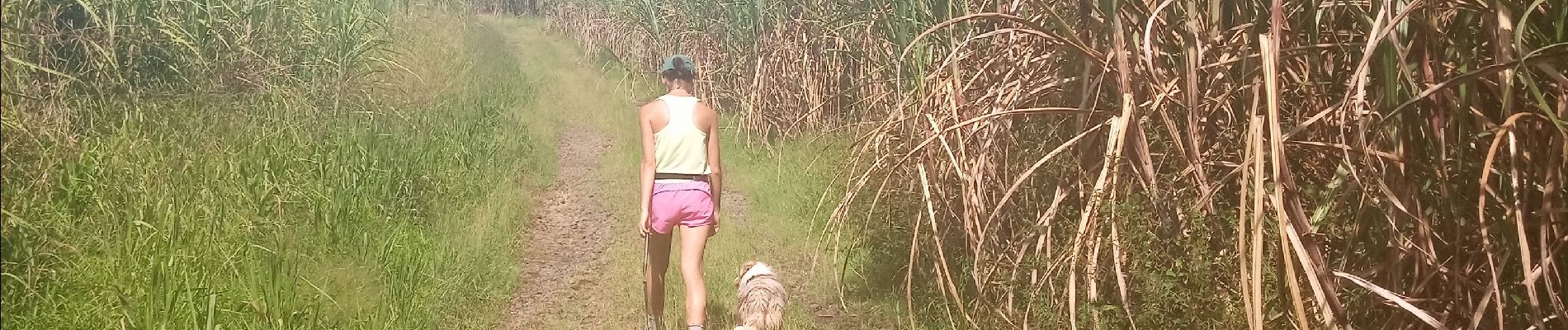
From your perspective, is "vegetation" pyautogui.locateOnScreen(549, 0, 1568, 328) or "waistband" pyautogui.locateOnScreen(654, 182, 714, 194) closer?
"vegetation" pyautogui.locateOnScreen(549, 0, 1568, 328)

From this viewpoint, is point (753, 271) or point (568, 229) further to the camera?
point (568, 229)

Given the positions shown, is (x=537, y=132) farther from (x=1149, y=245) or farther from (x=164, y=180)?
(x=1149, y=245)

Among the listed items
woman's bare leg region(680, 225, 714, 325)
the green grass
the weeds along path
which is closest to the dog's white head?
woman's bare leg region(680, 225, 714, 325)

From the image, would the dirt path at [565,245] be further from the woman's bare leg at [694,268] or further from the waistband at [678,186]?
the waistband at [678,186]

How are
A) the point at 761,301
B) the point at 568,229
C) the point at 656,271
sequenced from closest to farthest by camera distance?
the point at 761,301 → the point at 656,271 → the point at 568,229

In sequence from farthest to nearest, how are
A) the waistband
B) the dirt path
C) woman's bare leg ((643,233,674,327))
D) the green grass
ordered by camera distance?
the dirt path, woman's bare leg ((643,233,674,327)), the waistband, the green grass

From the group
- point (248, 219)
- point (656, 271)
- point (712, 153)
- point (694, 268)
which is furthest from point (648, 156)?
point (248, 219)

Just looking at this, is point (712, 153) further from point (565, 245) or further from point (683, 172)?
point (565, 245)

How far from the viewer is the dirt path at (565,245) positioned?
405 cm

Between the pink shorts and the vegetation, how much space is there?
697 millimetres

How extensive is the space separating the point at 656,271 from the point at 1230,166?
2095mm

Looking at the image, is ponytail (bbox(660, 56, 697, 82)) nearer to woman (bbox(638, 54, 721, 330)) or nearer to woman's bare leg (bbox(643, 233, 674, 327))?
woman (bbox(638, 54, 721, 330))

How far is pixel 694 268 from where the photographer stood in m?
3.44

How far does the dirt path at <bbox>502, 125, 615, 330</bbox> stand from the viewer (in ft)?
13.3
